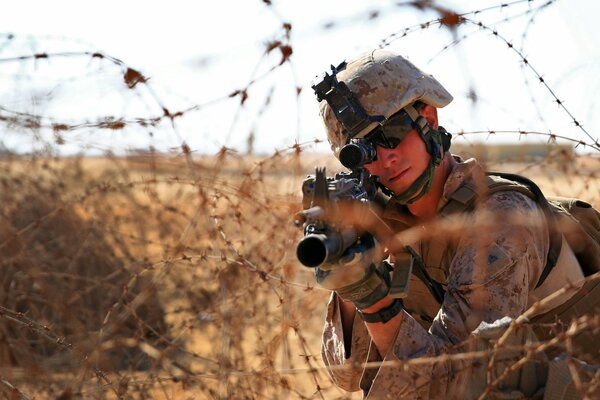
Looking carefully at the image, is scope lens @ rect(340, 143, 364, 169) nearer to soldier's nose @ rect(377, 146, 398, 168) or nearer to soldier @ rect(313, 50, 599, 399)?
soldier @ rect(313, 50, 599, 399)

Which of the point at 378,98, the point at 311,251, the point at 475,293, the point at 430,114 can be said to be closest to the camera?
the point at 311,251

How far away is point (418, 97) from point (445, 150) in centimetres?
19

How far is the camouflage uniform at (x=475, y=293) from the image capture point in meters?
2.38

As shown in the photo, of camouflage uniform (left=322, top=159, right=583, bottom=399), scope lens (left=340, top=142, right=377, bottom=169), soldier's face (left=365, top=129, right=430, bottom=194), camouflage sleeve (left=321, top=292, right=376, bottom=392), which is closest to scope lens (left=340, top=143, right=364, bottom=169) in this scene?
scope lens (left=340, top=142, right=377, bottom=169)

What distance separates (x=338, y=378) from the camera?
9.20 feet

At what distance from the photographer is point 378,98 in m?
2.80

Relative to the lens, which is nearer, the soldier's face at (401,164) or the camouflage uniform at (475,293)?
the camouflage uniform at (475,293)

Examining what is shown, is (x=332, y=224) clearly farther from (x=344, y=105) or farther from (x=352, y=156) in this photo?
(x=344, y=105)

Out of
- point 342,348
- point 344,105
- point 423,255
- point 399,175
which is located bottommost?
point 342,348

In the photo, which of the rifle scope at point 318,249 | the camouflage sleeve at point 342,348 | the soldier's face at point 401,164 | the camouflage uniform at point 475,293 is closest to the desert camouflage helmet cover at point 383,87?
the soldier's face at point 401,164

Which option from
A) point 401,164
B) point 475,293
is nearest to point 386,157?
point 401,164

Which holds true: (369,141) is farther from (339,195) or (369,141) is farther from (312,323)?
(312,323)

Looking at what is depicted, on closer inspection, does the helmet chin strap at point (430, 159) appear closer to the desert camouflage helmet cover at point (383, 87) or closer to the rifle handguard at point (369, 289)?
the desert camouflage helmet cover at point (383, 87)

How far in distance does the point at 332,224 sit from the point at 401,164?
689 mm
